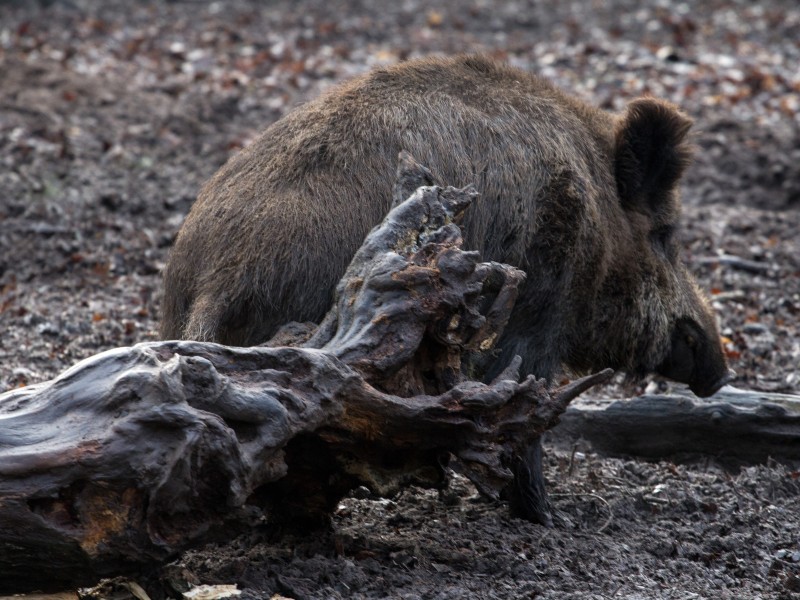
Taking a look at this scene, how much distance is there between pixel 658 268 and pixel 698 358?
0.51 m

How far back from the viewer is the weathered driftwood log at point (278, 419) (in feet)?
9.44

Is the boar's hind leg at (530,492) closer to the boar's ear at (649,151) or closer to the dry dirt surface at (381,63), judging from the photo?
the dry dirt surface at (381,63)

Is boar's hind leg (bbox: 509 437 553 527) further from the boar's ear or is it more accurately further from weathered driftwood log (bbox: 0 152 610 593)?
the boar's ear

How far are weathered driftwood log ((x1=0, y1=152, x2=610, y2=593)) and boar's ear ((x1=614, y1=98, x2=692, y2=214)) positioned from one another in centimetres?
126

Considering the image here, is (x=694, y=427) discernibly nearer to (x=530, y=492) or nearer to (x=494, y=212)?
(x=530, y=492)

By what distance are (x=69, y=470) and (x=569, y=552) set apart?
1.94 meters

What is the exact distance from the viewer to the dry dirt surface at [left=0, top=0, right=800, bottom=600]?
3.85 m

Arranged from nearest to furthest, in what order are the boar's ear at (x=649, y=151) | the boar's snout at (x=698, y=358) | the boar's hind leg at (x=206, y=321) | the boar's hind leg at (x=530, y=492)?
1. the boar's hind leg at (x=206, y=321)
2. the boar's hind leg at (x=530, y=492)
3. the boar's ear at (x=649, y=151)
4. the boar's snout at (x=698, y=358)

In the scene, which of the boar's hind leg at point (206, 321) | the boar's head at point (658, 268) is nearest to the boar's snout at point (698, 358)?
the boar's head at point (658, 268)

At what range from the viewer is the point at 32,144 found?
9.26m

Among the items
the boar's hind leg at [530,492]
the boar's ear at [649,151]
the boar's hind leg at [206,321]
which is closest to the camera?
the boar's hind leg at [206,321]

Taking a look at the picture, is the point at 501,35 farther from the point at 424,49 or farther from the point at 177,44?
the point at 177,44

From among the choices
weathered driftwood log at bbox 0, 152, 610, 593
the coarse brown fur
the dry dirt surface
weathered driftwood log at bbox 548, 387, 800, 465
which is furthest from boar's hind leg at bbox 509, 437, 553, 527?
weathered driftwood log at bbox 548, 387, 800, 465

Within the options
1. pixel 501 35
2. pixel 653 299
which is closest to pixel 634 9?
pixel 501 35
